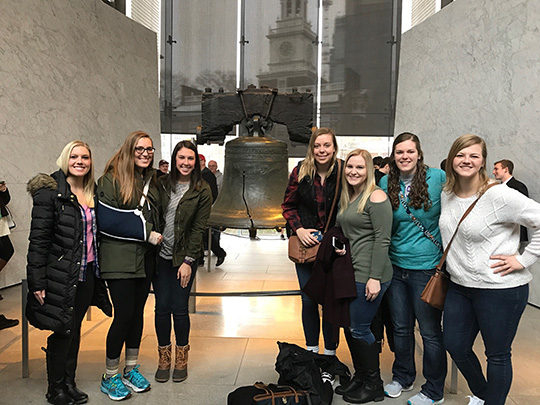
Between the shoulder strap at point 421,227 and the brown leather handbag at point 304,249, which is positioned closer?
the shoulder strap at point 421,227

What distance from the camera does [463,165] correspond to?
2277 mm

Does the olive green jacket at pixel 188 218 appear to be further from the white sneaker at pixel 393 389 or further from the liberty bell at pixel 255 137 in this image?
the white sneaker at pixel 393 389

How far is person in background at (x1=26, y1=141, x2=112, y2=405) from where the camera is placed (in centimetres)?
253

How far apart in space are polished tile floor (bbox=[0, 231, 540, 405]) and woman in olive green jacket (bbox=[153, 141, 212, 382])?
0.37m

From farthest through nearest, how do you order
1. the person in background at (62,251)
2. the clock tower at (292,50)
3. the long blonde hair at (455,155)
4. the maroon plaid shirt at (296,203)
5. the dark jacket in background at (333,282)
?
the clock tower at (292,50), the maroon plaid shirt at (296,203), the dark jacket in background at (333,282), the person in background at (62,251), the long blonde hair at (455,155)

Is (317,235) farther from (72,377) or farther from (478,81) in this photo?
(478,81)

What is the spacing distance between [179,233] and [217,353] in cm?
128

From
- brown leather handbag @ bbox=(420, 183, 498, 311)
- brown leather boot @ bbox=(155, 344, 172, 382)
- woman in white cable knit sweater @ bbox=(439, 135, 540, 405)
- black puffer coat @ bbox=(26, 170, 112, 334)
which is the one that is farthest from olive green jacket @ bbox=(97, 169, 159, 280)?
woman in white cable knit sweater @ bbox=(439, 135, 540, 405)

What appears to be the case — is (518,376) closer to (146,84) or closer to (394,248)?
(394,248)

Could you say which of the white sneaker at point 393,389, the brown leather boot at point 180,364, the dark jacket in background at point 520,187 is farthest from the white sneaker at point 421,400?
the dark jacket in background at point 520,187

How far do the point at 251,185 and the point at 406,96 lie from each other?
4.91 m

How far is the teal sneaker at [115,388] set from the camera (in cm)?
283

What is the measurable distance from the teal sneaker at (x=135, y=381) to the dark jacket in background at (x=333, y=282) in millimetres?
1195

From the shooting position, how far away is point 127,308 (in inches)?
110
